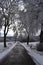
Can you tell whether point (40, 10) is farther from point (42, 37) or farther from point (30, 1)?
point (42, 37)

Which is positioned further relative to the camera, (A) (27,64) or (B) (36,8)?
(B) (36,8)

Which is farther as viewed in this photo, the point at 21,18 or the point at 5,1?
the point at 21,18

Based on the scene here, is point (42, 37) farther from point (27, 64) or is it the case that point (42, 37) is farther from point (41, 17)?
point (27, 64)

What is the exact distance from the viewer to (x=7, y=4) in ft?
103

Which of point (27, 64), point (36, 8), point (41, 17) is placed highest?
point (36, 8)

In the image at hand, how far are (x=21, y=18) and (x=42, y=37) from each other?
64.6ft

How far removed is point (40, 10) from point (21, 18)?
21.5 m

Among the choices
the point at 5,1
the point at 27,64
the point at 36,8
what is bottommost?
the point at 27,64

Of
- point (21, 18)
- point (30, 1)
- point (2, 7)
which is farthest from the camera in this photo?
point (21, 18)

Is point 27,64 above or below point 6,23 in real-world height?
below

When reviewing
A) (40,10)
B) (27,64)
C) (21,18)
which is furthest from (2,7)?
(27,64)

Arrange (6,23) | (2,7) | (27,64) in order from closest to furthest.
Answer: (27,64) → (2,7) → (6,23)

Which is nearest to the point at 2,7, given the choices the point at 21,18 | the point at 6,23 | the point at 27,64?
the point at 6,23

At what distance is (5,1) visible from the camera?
3059 cm
